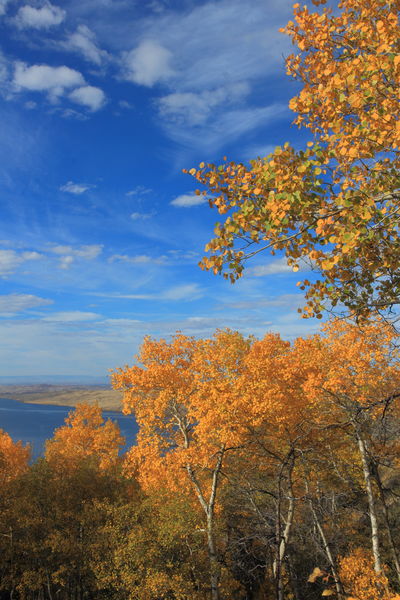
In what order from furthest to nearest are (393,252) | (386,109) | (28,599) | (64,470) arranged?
(64,470), (28,599), (393,252), (386,109)

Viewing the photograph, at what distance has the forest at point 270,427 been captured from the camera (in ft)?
20.0

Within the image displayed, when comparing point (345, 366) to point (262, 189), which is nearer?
point (262, 189)

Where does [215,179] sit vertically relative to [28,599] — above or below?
Answer: above

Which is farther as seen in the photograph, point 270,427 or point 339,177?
point 270,427

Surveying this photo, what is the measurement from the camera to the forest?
6.10 m

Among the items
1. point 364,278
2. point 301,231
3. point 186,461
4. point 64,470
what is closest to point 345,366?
point 186,461

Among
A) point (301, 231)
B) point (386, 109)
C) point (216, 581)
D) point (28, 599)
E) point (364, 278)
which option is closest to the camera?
point (386, 109)

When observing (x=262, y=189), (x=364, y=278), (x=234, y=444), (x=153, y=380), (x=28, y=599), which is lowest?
(x=28, y=599)

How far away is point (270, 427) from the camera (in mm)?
20641

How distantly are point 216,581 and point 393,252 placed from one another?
1938cm

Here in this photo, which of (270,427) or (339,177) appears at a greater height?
(339,177)

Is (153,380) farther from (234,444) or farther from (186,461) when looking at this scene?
(234,444)

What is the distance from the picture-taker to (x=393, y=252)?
673cm

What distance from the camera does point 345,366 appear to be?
19984 mm
